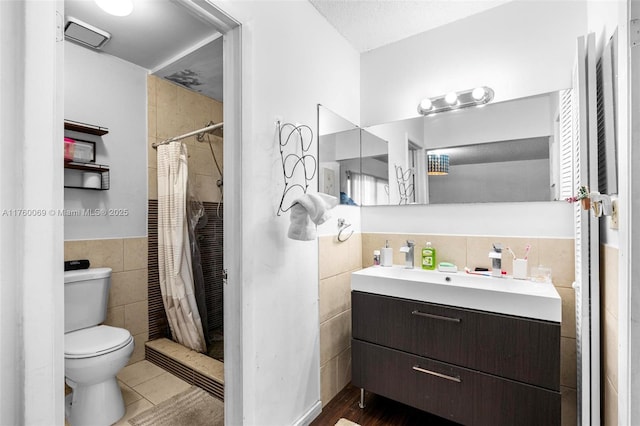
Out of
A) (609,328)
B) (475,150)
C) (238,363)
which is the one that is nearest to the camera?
(609,328)

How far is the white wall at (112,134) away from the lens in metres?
2.16

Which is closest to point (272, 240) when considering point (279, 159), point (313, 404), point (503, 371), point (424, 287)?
point (279, 159)

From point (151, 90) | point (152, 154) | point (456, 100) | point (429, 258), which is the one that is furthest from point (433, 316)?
point (151, 90)

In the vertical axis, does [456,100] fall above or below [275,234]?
above

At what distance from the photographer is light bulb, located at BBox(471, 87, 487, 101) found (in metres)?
1.90

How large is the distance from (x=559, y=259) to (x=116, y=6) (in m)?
2.85

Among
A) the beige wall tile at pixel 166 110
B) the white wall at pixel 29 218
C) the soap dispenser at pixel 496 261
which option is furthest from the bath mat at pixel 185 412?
the beige wall tile at pixel 166 110

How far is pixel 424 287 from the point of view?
1634 mm

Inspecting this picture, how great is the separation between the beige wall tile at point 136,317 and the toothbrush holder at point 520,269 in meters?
2.67

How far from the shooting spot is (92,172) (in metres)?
2.20

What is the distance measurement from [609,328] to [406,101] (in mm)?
1686

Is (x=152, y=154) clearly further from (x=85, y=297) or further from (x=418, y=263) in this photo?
(x=418, y=263)

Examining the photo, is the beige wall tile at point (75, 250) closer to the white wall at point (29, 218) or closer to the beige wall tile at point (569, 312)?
the white wall at point (29, 218)

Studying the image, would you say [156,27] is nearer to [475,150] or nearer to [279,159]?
[279,159]
